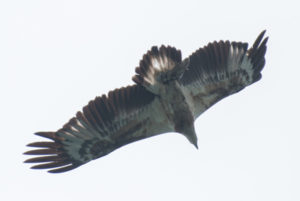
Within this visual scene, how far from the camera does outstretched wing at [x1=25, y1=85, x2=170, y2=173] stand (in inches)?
576

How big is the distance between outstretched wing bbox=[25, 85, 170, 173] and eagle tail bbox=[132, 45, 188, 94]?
0.17 m

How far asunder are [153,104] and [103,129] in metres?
0.98

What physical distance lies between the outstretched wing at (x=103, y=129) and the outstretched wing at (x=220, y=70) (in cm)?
76

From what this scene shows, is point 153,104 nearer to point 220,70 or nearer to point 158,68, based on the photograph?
point 158,68

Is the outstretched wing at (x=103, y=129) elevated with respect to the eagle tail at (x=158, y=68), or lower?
lower

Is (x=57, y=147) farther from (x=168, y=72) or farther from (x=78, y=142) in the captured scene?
(x=168, y=72)

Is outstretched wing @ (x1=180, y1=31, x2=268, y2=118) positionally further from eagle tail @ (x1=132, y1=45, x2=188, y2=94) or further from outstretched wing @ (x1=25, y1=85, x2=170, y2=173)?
outstretched wing @ (x1=25, y1=85, x2=170, y2=173)

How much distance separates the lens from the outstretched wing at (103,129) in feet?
48.0

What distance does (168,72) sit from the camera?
48.9ft

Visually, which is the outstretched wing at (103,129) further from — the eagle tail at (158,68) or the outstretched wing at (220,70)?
the outstretched wing at (220,70)

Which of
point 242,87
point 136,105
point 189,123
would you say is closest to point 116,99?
point 136,105

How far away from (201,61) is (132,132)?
1.74 meters

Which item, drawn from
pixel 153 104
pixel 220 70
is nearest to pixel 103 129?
pixel 153 104

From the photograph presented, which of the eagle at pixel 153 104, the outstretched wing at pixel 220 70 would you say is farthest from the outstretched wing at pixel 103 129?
the outstretched wing at pixel 220 70
